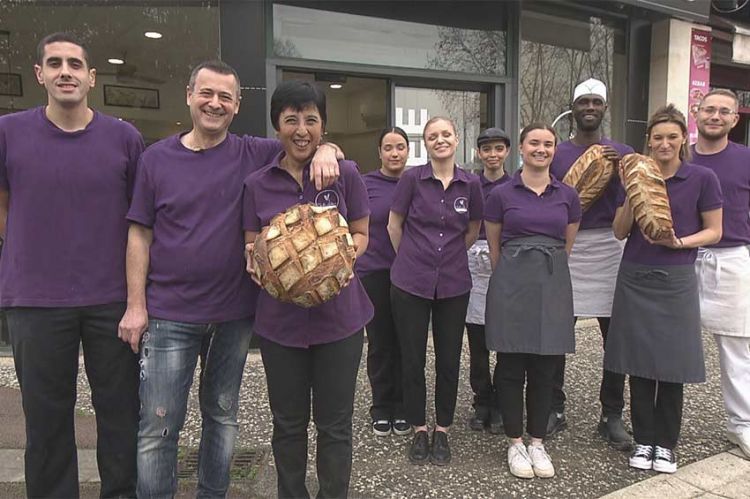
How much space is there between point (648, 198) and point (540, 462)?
1.54m

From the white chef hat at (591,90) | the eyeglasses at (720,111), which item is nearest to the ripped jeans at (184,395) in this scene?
the white chef hat at (591,90)

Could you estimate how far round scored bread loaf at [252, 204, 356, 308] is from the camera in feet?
7.10

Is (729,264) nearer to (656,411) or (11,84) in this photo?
(656,411)

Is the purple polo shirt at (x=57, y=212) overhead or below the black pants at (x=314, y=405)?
overhead

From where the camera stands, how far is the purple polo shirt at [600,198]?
3.80 metres

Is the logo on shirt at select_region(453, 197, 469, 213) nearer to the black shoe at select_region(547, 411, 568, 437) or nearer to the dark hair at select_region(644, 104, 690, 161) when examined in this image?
the dark hair at select_region(644, 104, 690, 161)

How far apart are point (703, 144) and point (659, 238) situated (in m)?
0.97

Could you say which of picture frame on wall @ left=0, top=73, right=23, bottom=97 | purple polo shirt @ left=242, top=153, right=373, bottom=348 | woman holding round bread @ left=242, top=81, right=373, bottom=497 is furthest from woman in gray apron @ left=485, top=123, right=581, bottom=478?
picture frame on wall @ left=0, top=73, right=23, bottom=97

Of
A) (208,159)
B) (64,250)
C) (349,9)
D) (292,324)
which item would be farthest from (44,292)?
(349,9)

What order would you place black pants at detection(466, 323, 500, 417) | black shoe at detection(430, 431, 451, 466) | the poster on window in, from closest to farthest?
black shoe at detection(430, 431, 451, 466)
black pants at detection(466, 323, 500, 417)
the poster on window

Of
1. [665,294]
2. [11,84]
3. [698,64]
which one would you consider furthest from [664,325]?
[11,84]

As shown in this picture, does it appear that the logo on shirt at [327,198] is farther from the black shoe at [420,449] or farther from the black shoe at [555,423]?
the black shoe at [555,423]

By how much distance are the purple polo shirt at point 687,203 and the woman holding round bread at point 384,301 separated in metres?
1.55

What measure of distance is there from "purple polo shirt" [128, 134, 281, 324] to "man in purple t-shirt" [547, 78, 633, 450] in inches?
85.2
